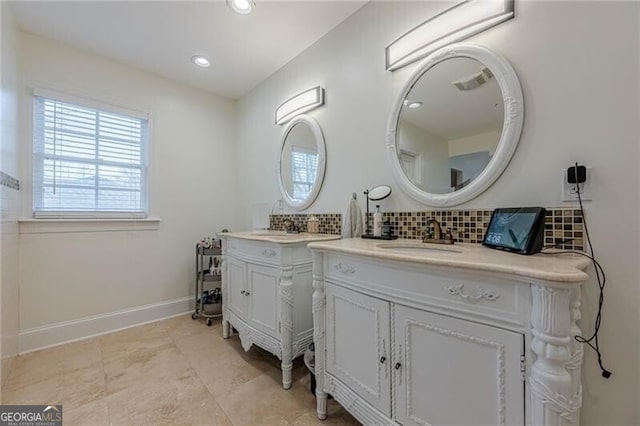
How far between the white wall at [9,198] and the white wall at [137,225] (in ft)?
0.51

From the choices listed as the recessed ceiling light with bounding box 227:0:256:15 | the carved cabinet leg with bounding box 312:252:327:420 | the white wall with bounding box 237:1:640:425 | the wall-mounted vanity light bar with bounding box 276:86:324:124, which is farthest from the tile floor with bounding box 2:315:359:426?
the recessed ceiling light with bounding box 227:0:256:15

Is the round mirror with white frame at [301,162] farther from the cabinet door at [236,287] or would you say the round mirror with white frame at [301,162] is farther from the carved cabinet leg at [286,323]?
the carved cabinet leg at [286,323]

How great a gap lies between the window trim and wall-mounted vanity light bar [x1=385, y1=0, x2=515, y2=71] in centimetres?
251

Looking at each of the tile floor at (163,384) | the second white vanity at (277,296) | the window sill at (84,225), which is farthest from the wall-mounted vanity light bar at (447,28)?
the window sill at (84,225)

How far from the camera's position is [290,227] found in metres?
2.41

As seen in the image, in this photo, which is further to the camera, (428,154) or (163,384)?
(163,384)

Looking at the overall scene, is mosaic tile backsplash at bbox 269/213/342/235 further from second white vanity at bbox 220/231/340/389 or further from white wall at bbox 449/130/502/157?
white wall at bbox 449/130/502/157

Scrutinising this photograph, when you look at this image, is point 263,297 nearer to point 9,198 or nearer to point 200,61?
point 9,198

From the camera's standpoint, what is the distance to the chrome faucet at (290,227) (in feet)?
7.62

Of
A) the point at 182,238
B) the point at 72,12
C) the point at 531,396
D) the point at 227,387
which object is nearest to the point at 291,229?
the point at 227,387

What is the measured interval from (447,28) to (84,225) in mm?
3195

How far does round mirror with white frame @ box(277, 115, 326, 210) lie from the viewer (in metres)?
2.21

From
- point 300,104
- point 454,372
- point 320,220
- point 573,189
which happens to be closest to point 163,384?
point 320,220

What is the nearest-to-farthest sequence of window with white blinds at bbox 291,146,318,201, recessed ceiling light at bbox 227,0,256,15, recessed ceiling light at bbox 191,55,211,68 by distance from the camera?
recessed ceiling light at bbox 227,0,256,15, window with white blinds at bbox 291,146,318,201, recessed ceiling light at bbox 191,55,211,68
